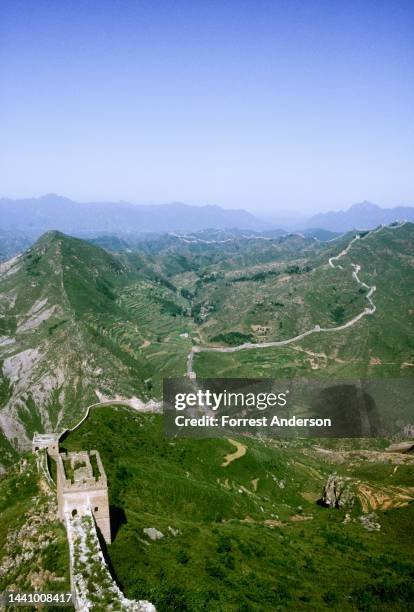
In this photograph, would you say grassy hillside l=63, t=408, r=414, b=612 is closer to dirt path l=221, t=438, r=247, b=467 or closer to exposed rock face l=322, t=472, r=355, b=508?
dirt path l=221, t=438, r=247, b=467

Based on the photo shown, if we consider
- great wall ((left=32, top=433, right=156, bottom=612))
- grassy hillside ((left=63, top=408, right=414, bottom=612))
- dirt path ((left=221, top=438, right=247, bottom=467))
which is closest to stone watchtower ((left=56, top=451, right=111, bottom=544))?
great wall ((left=32, top=433, right=156, bottom=612))

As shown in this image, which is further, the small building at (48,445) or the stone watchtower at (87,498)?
the small building at (48,445)

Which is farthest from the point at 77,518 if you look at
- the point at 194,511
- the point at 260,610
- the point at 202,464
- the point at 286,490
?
the point at 286,490

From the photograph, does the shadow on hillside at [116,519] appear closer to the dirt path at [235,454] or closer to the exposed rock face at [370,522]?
the exposed rock face at [370,522]

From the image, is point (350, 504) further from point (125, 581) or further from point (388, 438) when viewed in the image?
point (388, 438)

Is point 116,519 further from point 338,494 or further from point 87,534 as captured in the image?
point 338,494

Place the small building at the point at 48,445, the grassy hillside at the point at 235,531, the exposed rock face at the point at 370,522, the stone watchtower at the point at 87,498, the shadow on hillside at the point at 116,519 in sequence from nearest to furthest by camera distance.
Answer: the grassy hillside at the point at 235,531 < the stone watchtower at the point at 87,498 < the shadow on hillside at the point at 116,519 < the small building at the point at 48,445 < the exposed rock face at the point at 370,522

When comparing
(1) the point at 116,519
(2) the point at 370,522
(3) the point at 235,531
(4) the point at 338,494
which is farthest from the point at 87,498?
(4) the point at 338,494

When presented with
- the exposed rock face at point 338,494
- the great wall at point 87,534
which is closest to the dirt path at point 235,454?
the exposed rock face at point 338,494
